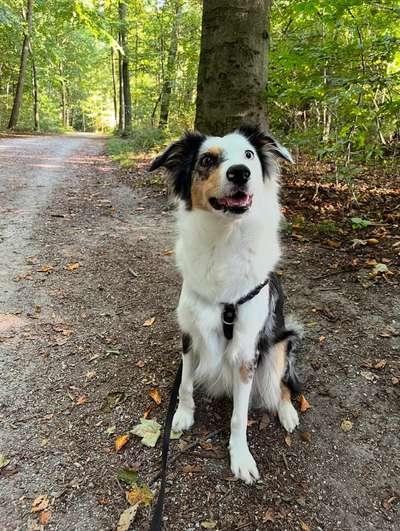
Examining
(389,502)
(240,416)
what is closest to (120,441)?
(240,416)

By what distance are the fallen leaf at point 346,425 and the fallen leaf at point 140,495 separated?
1336mm

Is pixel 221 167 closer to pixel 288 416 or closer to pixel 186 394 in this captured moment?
pixel 186 394

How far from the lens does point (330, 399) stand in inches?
112

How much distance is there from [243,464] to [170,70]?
53.0ft

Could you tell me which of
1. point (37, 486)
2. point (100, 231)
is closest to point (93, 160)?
point (100, 231)

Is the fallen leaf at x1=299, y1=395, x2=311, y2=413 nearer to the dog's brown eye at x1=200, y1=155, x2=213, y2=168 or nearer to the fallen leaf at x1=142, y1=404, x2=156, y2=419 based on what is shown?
the fallen leaf at x1=142, y1=404, x2=156, y2=419

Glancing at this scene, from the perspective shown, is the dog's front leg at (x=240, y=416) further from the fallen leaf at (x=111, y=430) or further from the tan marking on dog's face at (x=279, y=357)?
the fallen leaf at (x=111, y=430)

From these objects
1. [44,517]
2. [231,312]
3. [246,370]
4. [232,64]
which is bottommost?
[44,517]

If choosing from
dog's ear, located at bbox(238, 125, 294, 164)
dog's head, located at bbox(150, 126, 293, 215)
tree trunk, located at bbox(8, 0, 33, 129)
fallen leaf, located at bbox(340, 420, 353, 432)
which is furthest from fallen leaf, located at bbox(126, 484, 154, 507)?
tree trunk, located at bbox(8, 0, 33, 129)

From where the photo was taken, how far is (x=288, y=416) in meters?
2.65

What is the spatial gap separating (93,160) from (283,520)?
510 inches

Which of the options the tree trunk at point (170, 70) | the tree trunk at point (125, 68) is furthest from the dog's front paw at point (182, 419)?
the tree trunk at point (125, 68)

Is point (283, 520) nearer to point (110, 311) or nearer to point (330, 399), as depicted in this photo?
point (330, 399)

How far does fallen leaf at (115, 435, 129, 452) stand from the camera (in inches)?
96.4
